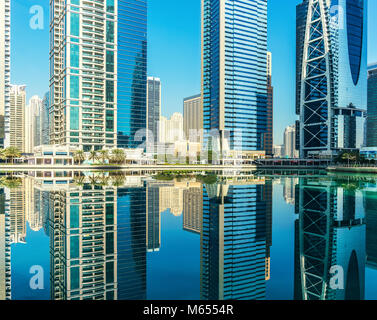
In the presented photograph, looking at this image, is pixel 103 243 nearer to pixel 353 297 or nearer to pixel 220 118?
pixel 353 297

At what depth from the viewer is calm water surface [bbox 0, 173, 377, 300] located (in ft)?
34.2

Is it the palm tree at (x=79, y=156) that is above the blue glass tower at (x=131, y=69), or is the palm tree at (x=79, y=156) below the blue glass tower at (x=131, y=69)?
below

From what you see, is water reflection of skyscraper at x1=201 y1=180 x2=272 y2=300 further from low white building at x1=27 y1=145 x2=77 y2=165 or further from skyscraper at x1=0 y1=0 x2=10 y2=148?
skyscraper at x1=0 y1=0 x2=10 y2=148

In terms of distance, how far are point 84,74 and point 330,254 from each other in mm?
119562

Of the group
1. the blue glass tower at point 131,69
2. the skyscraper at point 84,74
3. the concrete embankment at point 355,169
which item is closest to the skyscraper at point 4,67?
the skyscraper at point 84,74

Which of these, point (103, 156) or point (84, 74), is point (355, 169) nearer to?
point (103, 156)

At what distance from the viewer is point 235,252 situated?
14.6 m

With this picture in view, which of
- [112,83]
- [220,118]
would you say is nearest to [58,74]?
[112,83]

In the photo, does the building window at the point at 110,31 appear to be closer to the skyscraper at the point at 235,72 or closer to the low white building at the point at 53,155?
the low white building at the point at 53,155

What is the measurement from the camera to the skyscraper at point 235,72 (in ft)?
499

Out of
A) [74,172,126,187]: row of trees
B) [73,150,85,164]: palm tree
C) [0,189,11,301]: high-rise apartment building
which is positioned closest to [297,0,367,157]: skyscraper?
[73,150,85,164]: palm tree

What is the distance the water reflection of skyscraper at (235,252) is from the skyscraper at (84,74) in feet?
331
